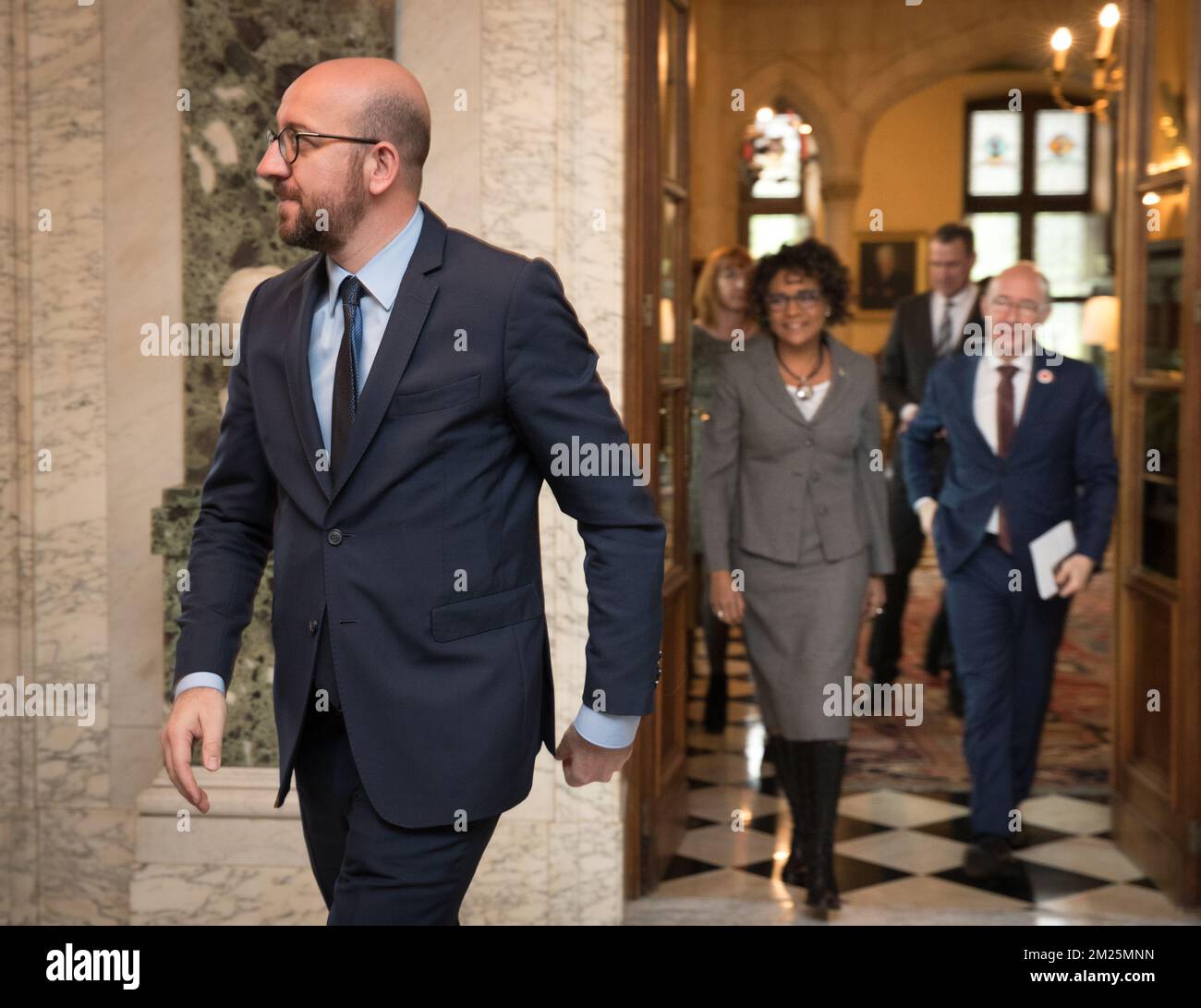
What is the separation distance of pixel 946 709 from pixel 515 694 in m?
5.67

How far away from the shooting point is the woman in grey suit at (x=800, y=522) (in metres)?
4.73

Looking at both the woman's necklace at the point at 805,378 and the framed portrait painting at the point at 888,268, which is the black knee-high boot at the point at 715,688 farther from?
the framed portrait painting at the point at 888,268

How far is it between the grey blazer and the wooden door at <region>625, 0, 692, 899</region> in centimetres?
19

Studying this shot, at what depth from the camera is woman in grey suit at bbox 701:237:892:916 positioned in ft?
15.5

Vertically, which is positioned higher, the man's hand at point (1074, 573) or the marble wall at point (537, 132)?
the marble wall at point (537, 132)

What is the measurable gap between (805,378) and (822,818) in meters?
1.30

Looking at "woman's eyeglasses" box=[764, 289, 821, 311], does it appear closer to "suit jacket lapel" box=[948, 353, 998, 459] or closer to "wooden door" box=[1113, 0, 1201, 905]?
"suit jacket lapel" box=[948, 353, 998, 459]

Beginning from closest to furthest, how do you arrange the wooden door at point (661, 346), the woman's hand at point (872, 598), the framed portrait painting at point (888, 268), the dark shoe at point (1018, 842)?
the wooden door at point (661, 346), the woman's hand at point (872, 598), the dark shoe at point (1018, 842), the framed portrait painting at point (888, 268)

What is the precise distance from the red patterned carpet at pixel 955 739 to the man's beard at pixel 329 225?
14.5 ft

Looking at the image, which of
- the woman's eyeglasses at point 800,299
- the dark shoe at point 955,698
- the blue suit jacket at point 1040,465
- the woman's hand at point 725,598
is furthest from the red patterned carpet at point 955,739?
the woman's eyeglasses at point 800,299

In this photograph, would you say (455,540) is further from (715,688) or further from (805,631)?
(715,688)

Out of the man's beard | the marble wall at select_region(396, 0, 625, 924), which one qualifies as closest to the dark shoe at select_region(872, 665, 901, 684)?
the marble wall at select_region(396, 0, 625, 924)

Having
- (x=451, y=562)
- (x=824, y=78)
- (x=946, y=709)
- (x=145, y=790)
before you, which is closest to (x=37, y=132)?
(x=145, y=790)

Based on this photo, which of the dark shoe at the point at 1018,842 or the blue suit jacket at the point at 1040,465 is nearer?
the blue suit jacket at the point at 1040,465
